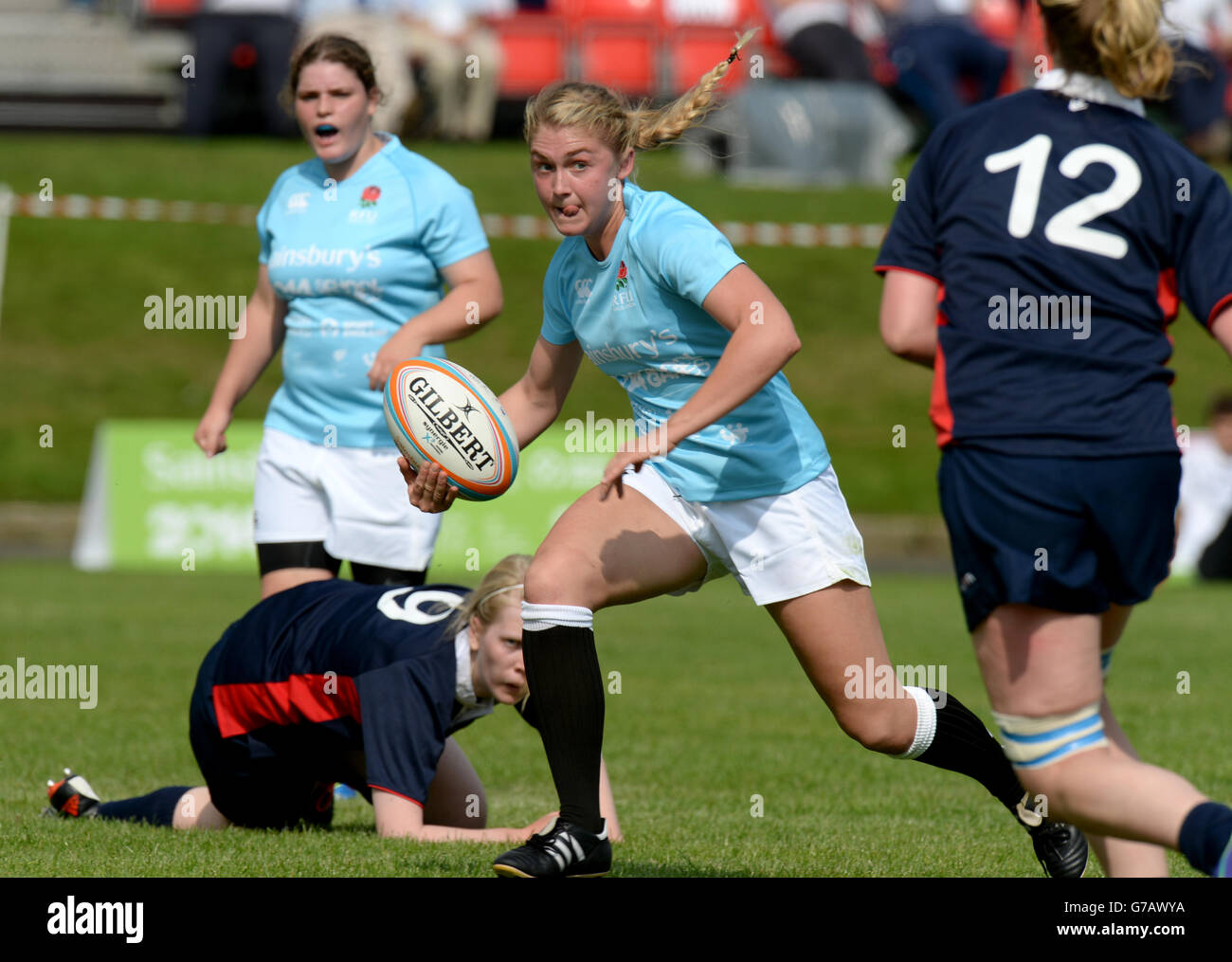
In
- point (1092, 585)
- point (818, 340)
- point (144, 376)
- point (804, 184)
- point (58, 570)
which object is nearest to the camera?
point (1092, 585)

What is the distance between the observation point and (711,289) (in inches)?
175

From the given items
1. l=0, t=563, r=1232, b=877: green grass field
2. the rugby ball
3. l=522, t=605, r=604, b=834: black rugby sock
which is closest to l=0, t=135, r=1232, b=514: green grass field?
l=0, t=563, r=1232, b=877: green grass field

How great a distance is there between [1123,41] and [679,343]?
4.68 ft

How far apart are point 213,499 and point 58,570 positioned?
4.39ft

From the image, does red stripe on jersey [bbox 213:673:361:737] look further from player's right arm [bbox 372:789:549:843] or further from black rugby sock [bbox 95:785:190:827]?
black rugby sock [bbox 95:785:190:827]

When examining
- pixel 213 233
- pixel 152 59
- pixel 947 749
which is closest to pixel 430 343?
pixel 947 749

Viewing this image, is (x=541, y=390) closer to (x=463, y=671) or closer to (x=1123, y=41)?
(x=463, y=671)

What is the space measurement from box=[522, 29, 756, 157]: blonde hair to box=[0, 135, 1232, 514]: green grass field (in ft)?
42.3

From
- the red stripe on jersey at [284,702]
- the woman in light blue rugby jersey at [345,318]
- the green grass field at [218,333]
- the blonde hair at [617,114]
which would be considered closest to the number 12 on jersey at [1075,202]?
the blonde hair at [617,114]

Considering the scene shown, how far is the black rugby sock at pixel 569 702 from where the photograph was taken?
4457mm

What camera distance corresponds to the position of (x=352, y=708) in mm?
5234

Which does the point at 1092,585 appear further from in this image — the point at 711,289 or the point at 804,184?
the point at 804,184

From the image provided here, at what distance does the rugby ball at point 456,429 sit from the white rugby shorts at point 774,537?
0.40m

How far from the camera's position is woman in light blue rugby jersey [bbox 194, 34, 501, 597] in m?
6.28
